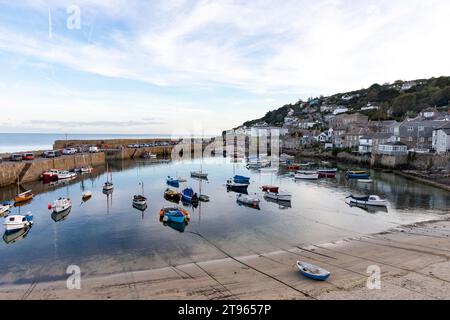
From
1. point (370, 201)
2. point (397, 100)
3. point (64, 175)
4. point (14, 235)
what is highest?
point (397, 100)

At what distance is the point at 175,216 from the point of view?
66.6 feet

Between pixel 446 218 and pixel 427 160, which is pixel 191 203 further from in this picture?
pixel 427 160

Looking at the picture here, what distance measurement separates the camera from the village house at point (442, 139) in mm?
42906

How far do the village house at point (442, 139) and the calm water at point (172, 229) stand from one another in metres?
14.5

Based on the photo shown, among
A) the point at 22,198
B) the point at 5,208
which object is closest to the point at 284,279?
the point at 5,208

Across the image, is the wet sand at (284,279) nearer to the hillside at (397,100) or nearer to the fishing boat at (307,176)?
the fishing boat at (307,176)

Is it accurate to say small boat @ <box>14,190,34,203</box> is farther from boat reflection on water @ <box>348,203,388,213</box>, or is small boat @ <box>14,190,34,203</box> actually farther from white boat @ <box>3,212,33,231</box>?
boat reflection on water @ <box>348,203,388,213</box>

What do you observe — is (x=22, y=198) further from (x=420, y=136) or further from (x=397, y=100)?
(x=397, y=100)

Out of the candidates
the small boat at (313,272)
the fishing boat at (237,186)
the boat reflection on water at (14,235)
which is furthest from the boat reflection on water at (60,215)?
the small boat at (313,272)

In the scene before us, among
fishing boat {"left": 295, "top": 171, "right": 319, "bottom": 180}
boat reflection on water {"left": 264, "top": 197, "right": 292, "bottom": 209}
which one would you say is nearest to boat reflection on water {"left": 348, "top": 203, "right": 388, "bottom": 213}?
boat reflection on water {"left": 264, "top": 197, "right": 292, "bottom": 209}

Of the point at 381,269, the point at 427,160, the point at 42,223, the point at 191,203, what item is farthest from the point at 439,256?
the point at 427,160

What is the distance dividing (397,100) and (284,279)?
94404 millimetres

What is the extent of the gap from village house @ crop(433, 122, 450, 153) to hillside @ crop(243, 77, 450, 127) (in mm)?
35079
